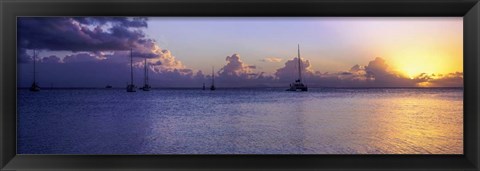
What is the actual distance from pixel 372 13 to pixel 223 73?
46.0 ft

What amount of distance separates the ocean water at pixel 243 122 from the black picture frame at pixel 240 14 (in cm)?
892

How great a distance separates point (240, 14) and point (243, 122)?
13.3 meters

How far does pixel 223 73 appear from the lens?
49.5 ft

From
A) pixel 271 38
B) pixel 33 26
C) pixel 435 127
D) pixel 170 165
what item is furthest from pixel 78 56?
pixel 170 165

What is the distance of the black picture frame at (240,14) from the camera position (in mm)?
1116

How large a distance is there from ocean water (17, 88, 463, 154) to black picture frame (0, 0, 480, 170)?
29.3 feet

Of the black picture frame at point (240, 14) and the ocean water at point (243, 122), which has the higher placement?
the black picture frame at point (240, 14)

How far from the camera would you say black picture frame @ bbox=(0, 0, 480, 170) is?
3.66 feet

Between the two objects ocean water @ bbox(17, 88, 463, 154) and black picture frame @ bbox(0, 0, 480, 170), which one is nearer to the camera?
black picture frame @ bbox(0, 0, 480, 170)

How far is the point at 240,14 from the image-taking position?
114 centimetres

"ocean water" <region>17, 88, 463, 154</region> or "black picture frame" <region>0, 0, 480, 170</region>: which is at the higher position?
"black picture frame" <region>0, 0, 480, 170</region>

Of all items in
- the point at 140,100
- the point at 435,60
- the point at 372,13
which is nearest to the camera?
the point at 372,13

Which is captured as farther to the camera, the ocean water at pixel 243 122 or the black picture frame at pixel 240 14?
the ocean water at pixel 243 122

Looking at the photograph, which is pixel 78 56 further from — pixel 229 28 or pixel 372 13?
pixel 372 13
